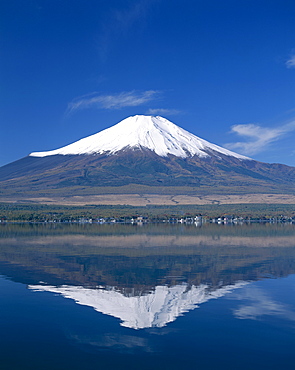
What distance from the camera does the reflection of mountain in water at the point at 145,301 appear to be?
13078 mm

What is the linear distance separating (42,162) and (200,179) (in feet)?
198

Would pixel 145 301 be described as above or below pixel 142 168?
below

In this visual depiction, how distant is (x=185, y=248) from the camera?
31.2 m

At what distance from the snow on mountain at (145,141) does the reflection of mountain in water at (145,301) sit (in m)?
149

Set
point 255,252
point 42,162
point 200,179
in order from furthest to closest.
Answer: point 42,162
point 200,179
point 255,252

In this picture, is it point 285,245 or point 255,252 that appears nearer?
point 255,252

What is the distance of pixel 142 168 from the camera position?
154 metres

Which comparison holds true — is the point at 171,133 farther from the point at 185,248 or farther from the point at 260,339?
the point at 260,339

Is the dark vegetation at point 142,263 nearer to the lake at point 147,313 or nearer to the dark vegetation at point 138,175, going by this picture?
the lake at point 147,313

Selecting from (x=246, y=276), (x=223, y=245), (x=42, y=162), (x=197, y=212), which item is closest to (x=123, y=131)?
(x=42, y=162)

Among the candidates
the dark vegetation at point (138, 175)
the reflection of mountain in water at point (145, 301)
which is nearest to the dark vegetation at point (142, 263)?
the reflection of mountain in water at point (145, 301)

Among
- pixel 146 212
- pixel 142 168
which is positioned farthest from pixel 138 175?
pixel 146 212

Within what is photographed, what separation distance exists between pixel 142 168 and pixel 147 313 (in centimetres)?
14043

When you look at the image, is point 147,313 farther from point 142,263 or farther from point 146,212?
point 146,212
